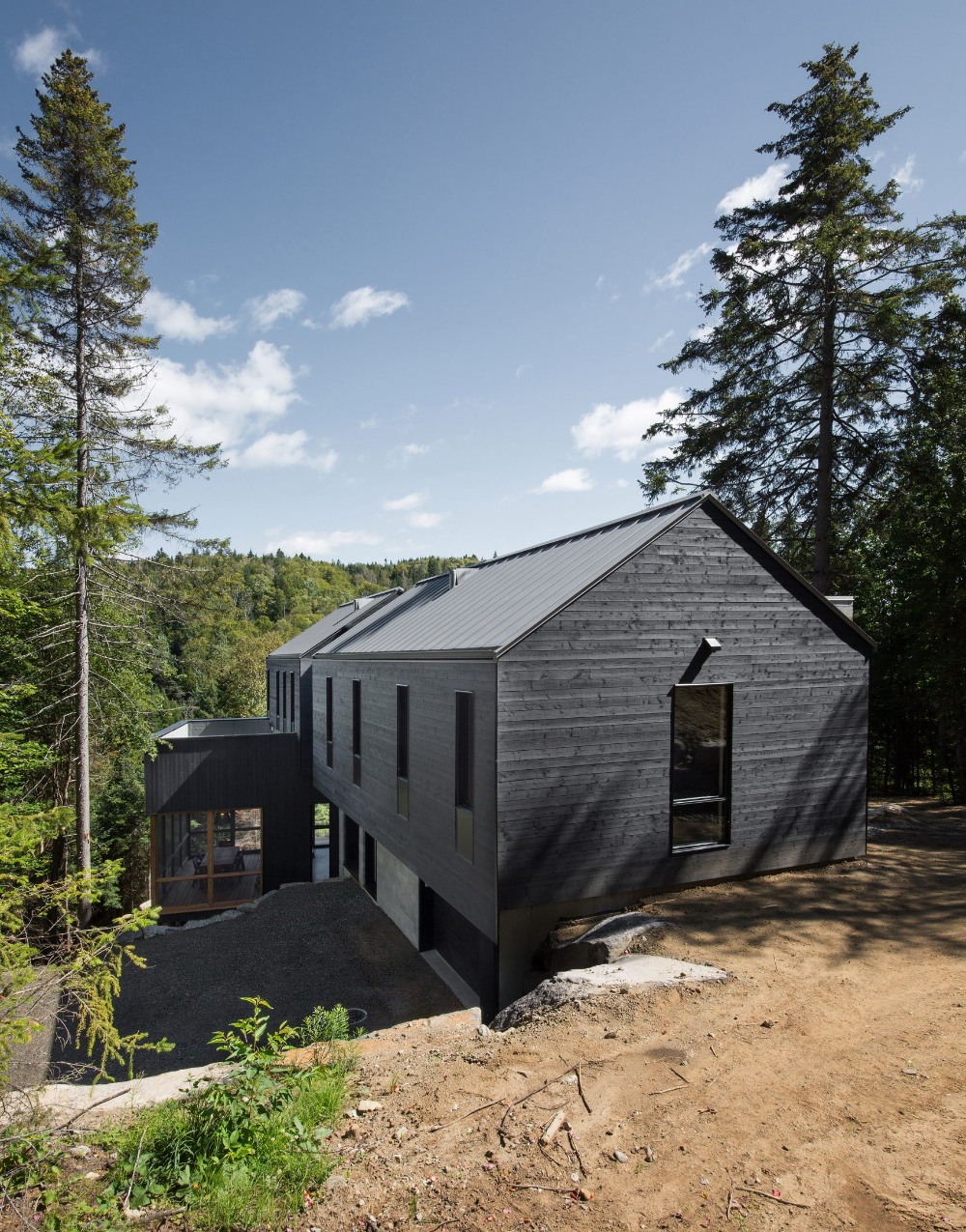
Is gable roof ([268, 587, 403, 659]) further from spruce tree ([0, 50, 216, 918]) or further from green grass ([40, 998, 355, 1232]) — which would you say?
green grass ([40, 998, 355, 1232])

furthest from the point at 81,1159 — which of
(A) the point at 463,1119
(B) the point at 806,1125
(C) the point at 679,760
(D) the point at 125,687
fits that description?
(D) the point at 125,687

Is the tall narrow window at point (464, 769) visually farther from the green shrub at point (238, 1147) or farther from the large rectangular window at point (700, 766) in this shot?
the green shrub at point (238, 1147)

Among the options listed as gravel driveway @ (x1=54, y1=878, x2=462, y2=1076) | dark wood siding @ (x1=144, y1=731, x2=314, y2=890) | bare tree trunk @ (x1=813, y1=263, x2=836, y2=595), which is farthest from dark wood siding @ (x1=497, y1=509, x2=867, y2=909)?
dark wood siding @ (x1=144, y1=731, x2=314, y2=890)

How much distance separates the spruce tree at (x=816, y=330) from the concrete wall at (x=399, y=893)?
37.1 ft

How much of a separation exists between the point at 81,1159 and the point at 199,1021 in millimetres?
6867

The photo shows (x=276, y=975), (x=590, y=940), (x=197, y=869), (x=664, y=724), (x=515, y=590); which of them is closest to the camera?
(x=590, y=940)

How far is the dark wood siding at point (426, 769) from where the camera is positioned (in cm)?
772

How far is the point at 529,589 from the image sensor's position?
9.27 meters

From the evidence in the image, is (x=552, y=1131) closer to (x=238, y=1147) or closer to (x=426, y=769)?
(x=238, y=1147)

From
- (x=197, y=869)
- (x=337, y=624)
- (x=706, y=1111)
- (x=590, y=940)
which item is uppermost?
(x=337, y=624)

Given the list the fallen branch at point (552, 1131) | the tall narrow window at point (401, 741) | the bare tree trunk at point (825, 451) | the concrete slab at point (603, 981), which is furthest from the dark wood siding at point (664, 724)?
the bare tree trunk at point (825, 451)

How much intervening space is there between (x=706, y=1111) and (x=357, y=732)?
405 inches

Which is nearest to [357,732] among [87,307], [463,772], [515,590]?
[463,772]

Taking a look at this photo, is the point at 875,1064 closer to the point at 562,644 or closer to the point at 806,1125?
the point at 806,1125
